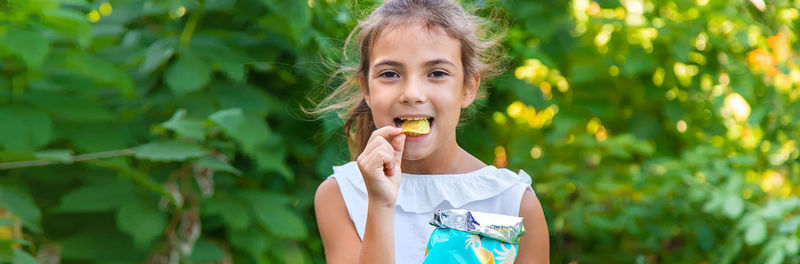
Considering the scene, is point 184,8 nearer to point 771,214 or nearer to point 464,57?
point 464,57

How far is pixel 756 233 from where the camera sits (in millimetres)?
2422

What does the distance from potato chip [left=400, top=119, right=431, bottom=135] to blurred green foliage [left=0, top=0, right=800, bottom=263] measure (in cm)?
48

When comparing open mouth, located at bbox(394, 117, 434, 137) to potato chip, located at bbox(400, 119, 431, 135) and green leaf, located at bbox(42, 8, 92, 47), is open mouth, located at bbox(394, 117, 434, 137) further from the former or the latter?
green leaf, located at bbox(42, 8, 92, 47)

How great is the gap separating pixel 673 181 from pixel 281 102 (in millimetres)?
1334

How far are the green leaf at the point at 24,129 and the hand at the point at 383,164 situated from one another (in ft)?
4.38

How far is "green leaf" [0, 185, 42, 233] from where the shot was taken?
83.7 inches

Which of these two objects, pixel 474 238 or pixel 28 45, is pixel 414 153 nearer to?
pixel 474 238

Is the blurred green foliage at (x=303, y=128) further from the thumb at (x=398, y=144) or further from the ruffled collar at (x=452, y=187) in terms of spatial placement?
the thumb at (x=398, y=144)

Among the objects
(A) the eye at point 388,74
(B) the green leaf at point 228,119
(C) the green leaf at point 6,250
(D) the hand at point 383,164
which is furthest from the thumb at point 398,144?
(C) the green leaf at point 6,250

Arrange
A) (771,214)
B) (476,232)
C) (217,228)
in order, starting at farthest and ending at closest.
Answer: (217,228) < (771,214) < (476,232)

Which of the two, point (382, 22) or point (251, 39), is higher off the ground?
point (382, 22)

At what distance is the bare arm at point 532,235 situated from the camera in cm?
134

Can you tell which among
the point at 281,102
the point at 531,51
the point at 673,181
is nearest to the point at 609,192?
the point at 673,181

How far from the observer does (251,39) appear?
250 cm
